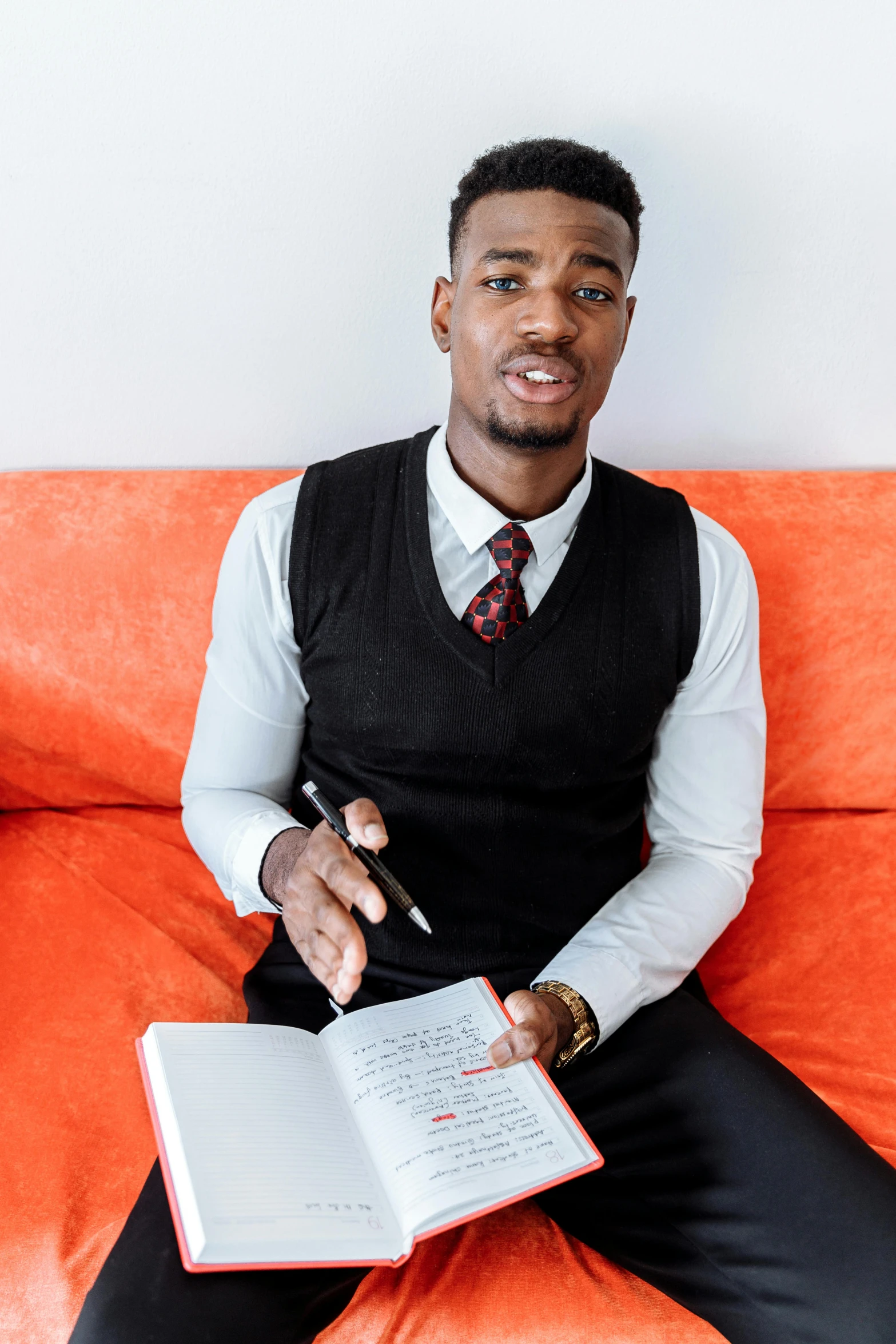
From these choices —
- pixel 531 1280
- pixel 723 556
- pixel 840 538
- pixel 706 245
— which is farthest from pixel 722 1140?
pixel 706 245

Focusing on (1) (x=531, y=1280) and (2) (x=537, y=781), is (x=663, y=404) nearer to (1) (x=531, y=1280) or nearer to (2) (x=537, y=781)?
(2) (x=537, y=781)

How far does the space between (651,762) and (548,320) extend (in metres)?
0.64

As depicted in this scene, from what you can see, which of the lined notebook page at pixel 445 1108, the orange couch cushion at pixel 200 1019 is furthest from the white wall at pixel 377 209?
the lined notebook page at pixel 445 1108

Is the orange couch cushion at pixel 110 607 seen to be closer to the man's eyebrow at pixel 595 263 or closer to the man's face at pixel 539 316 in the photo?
Answer: the man's face at pixel 539 316

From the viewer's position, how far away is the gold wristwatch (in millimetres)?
1235

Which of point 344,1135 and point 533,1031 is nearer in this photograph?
point 344,1135

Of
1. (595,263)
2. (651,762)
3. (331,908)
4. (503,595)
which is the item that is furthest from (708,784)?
(595,263)

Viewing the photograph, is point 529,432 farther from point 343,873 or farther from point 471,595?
point 343,873

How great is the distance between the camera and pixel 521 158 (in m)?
1.40

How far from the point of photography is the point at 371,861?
1.15 m

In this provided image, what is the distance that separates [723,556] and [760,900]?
574 millimetres

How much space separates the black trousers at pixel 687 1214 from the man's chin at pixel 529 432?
0.72m

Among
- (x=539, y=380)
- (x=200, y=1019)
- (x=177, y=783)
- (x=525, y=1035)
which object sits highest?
(x=539, y=380)

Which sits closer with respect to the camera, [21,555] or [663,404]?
[21,555]
